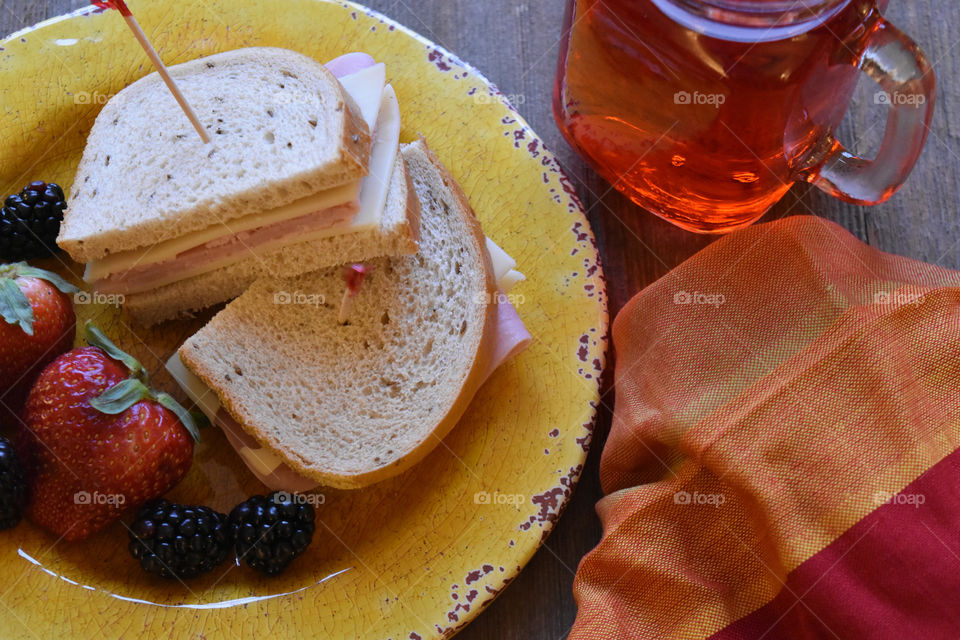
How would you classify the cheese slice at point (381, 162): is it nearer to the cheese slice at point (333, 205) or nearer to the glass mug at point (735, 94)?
the cheese slice at point (333, 205)

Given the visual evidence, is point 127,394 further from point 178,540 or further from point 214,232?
point 214,232

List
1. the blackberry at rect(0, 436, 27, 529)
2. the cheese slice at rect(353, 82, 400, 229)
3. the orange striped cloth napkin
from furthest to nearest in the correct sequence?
1. the cheese slice at rect(353, 82, 400, 229)
2. the blackberry at rect(0, 436, 27, 529)
3. the orange striped cloth napkin

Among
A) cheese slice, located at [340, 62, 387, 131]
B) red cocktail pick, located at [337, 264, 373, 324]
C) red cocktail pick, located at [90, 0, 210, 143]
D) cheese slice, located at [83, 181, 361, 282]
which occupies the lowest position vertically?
red cocktail pick, located at [337, 264, 373, 324]

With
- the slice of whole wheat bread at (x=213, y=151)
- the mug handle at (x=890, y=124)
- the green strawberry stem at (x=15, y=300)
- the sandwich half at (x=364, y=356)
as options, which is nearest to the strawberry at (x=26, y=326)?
Answer: the green strawberry stem at (x=15, y=300)

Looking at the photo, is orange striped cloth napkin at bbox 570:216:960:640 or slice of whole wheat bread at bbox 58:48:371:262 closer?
orange striped cloth napkin at bbox 570:216:960:640

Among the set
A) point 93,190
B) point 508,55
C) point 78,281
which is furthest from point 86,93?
point 508,55

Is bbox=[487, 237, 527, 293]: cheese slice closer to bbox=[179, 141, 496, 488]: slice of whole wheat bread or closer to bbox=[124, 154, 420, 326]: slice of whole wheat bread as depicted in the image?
bbox=[179, 141, 496, 488]: slice of whole wheat bread

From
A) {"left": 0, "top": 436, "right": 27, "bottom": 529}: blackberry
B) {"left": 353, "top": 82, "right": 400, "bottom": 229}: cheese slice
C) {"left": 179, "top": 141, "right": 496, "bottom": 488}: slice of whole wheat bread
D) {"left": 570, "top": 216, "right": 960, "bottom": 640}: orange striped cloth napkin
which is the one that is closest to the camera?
{"left": 570, "top": 216, "right": 960, "bottom": 640}: orange striped cloth napkin

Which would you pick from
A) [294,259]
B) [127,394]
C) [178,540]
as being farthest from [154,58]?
[178,540]

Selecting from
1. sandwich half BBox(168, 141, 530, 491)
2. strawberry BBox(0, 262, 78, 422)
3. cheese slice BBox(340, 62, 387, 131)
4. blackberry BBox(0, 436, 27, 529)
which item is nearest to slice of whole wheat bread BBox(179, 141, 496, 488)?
sandwich half BBox(168, 141, 530, 491)
